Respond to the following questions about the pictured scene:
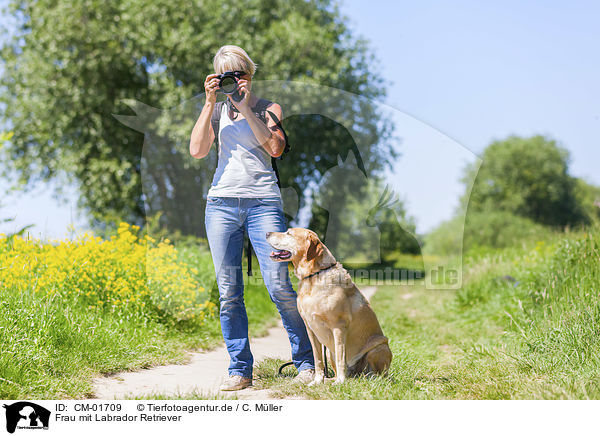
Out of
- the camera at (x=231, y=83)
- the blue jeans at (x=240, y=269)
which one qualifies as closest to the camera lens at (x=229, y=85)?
the camera at (x=231, y=83)

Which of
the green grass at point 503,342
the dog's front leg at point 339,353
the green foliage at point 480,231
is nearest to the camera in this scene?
the green grass at point 503,342

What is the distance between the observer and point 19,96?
1619 centimetres

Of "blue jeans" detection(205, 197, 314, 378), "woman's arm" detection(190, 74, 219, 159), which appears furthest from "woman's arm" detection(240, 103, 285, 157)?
"blue jeans" detection(205, 197, 314, 378)

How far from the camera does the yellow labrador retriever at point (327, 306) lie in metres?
3.64

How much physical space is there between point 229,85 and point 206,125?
352 mm

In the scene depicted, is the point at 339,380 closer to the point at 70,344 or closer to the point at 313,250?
the point at 313,250

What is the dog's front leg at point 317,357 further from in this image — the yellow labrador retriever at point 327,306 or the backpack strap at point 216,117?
the backpack strap at point 216,117

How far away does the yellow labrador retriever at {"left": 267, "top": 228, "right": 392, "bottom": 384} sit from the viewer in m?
3.64

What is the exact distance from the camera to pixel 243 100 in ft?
12.3

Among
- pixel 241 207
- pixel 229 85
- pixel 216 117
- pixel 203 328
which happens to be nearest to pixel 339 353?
pixel 241 207

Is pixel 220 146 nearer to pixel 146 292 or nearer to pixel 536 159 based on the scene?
pixel 146 292

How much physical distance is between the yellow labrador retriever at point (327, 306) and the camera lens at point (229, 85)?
1143 millimetres
